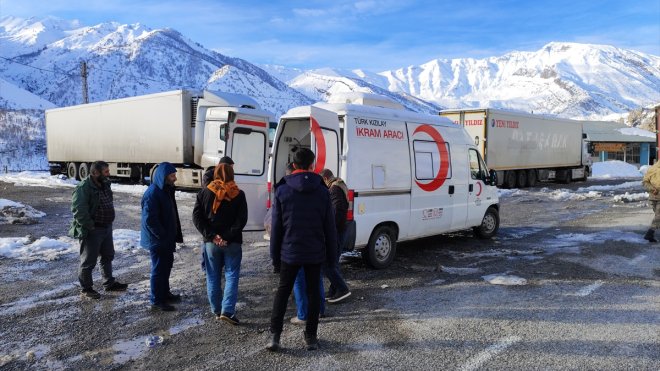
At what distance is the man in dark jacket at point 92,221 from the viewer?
6.00 m

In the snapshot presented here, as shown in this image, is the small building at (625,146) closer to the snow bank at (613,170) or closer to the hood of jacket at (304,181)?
the snow bank at (613,170)

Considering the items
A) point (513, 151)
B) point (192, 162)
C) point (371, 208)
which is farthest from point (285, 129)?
point (513, 151)

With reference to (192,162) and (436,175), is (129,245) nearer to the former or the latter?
(436,175)

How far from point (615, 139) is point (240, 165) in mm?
48462

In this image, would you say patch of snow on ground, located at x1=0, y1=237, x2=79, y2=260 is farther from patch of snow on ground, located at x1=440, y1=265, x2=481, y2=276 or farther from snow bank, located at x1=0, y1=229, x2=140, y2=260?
patch of snow on ground, located at x1=440, y1=265, x2=481, y2=276

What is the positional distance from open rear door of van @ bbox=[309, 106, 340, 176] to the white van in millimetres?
13

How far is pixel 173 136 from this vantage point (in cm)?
1859

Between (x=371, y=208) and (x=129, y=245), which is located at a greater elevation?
(x=371, y=208)

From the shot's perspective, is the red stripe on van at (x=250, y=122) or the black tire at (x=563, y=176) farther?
the black tire at (x=563, y=176)

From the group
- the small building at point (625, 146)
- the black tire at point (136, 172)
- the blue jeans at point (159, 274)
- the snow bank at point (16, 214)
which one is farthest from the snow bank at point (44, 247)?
the small building at point (625, 146)

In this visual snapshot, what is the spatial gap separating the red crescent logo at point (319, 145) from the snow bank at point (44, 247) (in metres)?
4.09

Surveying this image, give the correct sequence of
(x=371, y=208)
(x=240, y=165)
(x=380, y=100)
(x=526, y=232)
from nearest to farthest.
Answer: (x=371, y=208), (x=380, y=100), (x=526, y=232), (x=240, y=165)

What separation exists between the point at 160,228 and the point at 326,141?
2.53 meters

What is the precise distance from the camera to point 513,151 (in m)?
23.1
